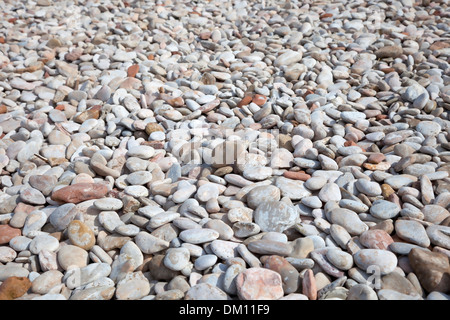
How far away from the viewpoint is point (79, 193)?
55.4 inches

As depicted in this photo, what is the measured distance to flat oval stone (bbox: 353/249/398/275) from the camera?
1082 mm

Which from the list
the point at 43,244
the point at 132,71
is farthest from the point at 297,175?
the point at 132,71

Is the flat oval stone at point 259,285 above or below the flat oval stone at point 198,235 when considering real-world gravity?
above

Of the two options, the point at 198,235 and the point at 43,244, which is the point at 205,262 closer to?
the point at 198,235

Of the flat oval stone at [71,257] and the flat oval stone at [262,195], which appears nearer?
the flat oval stone at [71,257]

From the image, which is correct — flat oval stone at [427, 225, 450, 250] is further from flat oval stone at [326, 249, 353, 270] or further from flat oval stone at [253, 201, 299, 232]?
flat oval stone at [253, 201, 299, 232]

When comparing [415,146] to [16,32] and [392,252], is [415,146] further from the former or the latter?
[16,32]

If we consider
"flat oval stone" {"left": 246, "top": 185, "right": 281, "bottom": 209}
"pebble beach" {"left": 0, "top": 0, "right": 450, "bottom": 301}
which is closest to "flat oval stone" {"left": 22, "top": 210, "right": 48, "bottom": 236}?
"pebble beach" {"left": 0, "top": 0, "right": 450, "bottom": 301}

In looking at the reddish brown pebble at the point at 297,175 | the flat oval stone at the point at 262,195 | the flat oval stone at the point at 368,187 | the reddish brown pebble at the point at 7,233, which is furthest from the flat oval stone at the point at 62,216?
A: the flat oval stone at the point at 368,187

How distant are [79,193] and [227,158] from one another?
2.03 ft

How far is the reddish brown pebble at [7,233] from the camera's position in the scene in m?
1.29

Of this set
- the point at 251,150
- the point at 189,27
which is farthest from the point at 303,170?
the point at 189,27

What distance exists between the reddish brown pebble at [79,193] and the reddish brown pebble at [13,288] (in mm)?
367

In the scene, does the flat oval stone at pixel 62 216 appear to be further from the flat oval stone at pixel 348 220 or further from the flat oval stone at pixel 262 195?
the flat oval stone at pixel 348 220
